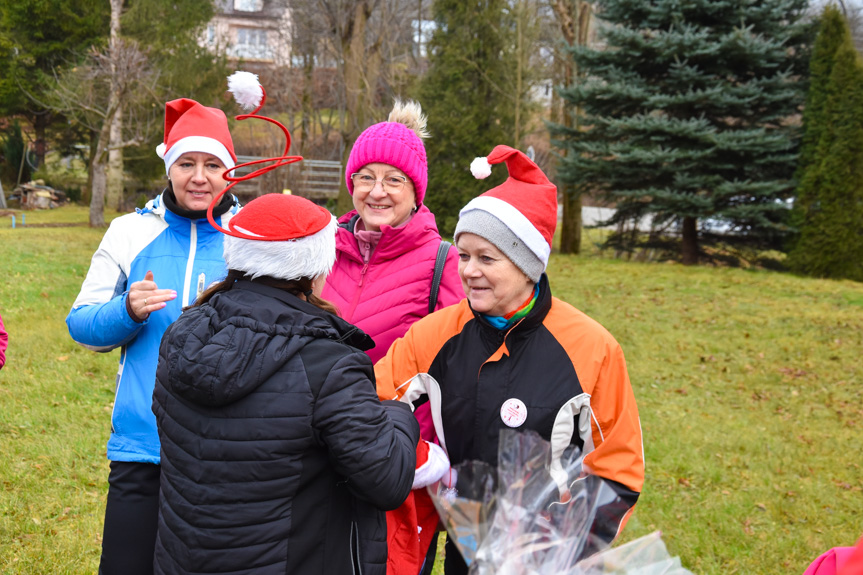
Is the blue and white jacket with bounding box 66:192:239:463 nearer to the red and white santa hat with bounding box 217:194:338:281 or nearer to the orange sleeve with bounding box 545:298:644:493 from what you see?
the red and white santa hat with bounding box 217:194:338:281

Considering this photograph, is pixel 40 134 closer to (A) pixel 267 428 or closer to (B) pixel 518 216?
(B) pixel 518 216

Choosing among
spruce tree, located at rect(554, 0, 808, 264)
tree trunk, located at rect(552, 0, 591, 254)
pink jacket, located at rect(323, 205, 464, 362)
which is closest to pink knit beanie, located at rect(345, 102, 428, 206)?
pink jacket, located at rect(323, 205, 464, 362)

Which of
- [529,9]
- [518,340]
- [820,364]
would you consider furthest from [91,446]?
[529,9]

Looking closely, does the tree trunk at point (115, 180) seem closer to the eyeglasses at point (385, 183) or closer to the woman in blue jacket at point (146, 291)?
the woman in blue jacket at point (146, 291)

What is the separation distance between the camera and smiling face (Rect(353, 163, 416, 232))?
279 centimetres

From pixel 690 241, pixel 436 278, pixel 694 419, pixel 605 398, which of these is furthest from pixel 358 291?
pixel 690 241

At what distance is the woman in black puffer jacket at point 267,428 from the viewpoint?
1729mm

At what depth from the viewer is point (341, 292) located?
279cm

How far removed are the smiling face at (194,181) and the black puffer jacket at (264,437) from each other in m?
0.99

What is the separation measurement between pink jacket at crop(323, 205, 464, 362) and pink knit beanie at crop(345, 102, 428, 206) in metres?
0.19

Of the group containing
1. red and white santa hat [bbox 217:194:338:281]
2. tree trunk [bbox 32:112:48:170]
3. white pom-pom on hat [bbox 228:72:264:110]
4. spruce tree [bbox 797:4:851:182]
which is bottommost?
tree trunk [bbox 32:112:48:170]

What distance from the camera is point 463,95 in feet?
61.6

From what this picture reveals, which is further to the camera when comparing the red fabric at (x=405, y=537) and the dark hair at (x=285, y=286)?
the red fabric at (x=405, y=537)

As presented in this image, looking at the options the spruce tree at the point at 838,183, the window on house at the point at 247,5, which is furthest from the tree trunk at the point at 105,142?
the window on house at the point at 247,5
